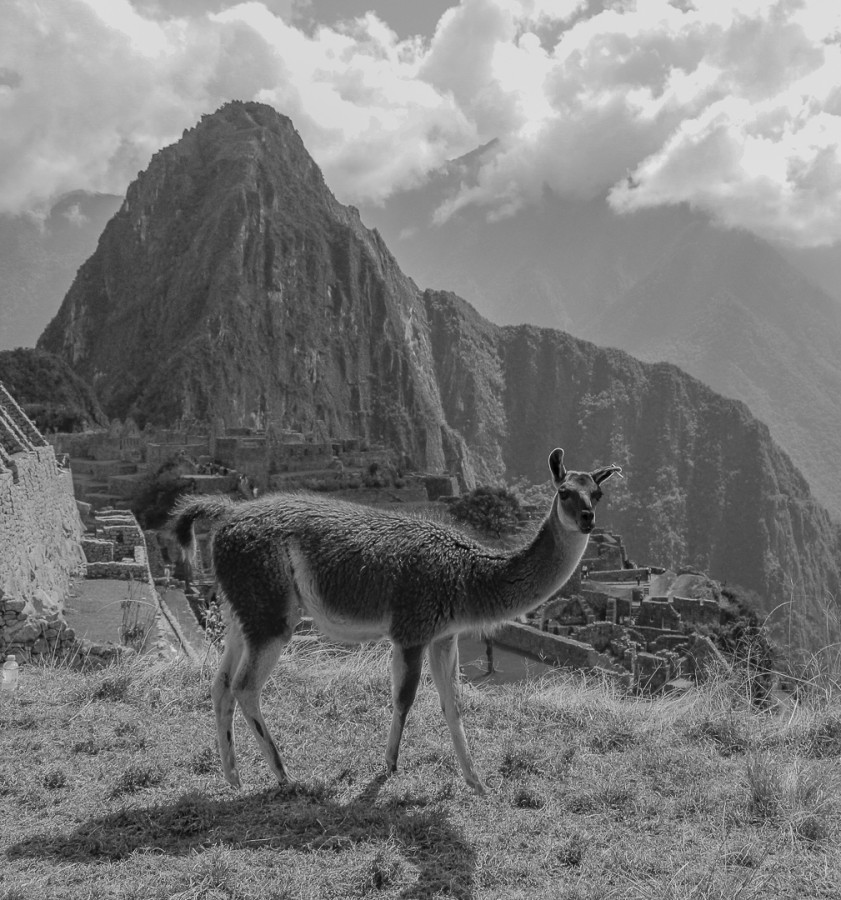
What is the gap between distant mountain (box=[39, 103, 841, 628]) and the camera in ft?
467

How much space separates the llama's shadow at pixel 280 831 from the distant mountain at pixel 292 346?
12552 centimetres

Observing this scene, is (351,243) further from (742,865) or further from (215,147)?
(742,865)

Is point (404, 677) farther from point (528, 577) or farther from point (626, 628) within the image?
point (626, 628)

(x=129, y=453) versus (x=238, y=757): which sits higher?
(x=129, y=453)

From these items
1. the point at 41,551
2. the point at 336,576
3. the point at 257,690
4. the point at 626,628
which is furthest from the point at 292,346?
the point at 257,690

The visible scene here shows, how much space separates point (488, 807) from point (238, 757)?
147 cm

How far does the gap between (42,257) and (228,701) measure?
542 feet

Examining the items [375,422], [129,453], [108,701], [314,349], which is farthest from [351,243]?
[108,701]

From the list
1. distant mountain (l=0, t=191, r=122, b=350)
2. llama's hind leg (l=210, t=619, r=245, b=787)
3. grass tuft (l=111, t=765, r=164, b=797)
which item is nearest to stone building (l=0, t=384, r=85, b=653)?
grass tuft (l=111, t=765, r=164, b=797)

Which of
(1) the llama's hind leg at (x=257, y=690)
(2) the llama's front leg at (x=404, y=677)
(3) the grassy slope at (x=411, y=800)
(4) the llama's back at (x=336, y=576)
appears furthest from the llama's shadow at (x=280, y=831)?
(4) the llama's back at (x=336, y=576)

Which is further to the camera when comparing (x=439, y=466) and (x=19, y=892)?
(x=439, y=466)

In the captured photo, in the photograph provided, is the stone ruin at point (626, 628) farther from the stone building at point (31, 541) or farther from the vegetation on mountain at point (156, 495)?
the vegetation on mountain at point (156, 495)

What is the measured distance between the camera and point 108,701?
5.66m

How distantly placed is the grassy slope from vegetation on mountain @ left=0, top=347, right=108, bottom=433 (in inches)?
2933
